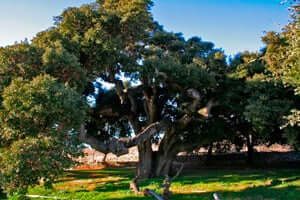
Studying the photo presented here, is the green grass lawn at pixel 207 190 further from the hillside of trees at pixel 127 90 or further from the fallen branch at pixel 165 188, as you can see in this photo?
the hillside of trees at pixel 127 90

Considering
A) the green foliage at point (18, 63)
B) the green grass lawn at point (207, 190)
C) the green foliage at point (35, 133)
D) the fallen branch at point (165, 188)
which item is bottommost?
the green grass lawn at point (207, 190)

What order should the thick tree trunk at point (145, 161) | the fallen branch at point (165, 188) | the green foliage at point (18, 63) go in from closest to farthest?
the fallen branch at point (165, 188)
the green foliage at point (18, 63)
the thick tree trunk at point (145, 161)

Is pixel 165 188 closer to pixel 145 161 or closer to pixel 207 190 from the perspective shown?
pixel 207 190

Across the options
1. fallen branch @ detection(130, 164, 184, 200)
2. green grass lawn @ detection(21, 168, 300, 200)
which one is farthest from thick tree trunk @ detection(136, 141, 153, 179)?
fallen branch @ detection(130, 164, 184, 200)

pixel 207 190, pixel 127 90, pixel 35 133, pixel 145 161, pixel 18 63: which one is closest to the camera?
pixel 35 133

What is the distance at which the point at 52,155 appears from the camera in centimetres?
820

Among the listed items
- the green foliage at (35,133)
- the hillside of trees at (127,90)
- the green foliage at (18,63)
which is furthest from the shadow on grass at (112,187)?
the green foliage at (18,63)

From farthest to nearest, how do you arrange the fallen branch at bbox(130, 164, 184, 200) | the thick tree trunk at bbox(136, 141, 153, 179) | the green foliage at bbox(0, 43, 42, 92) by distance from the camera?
the thick tree trunk at bbox(136, 141, 153, 179), the green foliage at bbox(0, 43, 42, 92), the fallen branch at bbox(130, 164, 184, 200)

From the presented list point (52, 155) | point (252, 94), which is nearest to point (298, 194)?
point (252, 94)

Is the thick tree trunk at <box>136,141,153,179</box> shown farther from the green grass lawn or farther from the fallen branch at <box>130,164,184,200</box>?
the fallen branch at <box>130,164,184,200</box>

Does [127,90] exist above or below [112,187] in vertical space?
above

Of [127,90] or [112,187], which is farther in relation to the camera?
[127,90]

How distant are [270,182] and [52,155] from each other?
896 cm

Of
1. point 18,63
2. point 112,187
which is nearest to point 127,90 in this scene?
point 112,187
